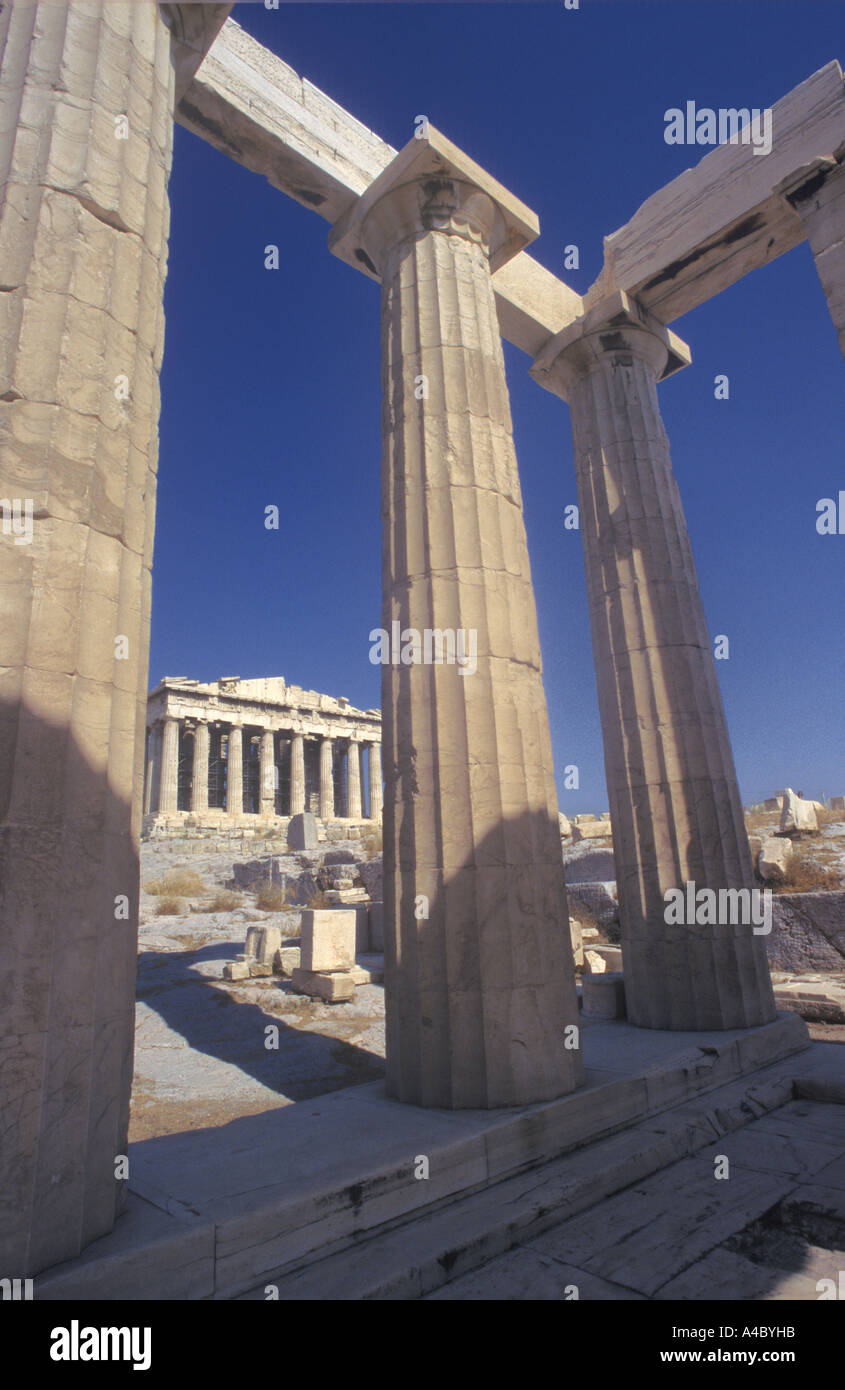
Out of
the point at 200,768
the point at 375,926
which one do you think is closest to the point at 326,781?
the point at 200,768

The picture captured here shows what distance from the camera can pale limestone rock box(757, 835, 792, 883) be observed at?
11.8 metres

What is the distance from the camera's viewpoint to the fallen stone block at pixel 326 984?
31.2ft

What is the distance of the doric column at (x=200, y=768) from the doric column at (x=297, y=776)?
17.7 feet

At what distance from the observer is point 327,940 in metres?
10.0

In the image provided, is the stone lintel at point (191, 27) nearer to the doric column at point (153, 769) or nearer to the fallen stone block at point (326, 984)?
the fallen stone block at point (326, 984)

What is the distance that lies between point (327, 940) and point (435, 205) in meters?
8.71

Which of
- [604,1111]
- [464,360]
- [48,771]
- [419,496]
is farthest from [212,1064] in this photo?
[464,360]

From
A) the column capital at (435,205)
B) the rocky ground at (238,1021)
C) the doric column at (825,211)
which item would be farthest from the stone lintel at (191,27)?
the rocky ground at (238,1021)

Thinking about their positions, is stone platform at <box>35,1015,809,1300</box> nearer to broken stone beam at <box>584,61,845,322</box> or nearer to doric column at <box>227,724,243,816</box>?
broken stone beam at <box>584,61,845,322</box>

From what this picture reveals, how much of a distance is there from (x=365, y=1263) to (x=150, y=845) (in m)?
26.9

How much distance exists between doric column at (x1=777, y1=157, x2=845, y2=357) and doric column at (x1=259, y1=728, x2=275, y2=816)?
40972 mm

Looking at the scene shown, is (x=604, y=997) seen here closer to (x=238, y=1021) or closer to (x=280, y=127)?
(x=238, y=1021)

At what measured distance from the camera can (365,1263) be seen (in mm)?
3260

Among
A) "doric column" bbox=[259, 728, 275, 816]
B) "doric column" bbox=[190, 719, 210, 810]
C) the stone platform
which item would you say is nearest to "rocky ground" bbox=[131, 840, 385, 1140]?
the stone platform
